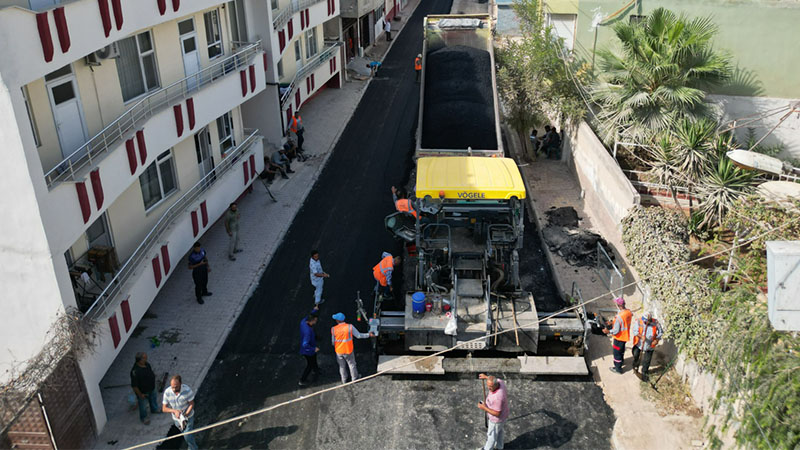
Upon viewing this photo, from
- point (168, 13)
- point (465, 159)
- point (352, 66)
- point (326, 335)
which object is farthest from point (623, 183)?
point (352, 66)

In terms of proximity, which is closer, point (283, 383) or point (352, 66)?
point (283, 383)

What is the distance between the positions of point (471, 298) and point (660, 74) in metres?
9.06

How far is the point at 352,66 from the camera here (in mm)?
35781

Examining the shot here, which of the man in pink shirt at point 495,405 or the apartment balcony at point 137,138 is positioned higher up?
the apartment balcony at point 137,138

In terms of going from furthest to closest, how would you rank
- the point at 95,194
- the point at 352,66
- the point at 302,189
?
1. the point at 352,66
2. the point at 302,189
3. the point at 95,194

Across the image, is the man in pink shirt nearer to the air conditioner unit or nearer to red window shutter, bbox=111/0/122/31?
red window shutter, bbox=111/0/122/31

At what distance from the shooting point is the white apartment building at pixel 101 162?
33.0 ft

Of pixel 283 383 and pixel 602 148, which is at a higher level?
pixel 602 148

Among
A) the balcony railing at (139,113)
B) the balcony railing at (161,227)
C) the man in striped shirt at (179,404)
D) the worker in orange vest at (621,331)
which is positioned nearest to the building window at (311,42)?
the balcony railing at (139,113)

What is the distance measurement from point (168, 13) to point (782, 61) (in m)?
17.5

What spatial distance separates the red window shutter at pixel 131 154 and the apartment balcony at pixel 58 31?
1.95 metres

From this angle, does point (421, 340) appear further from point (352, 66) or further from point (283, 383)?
point (352, 66)

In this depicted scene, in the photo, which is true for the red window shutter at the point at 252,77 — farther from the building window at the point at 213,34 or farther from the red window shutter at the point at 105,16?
the red window shutter at the point at 105,16

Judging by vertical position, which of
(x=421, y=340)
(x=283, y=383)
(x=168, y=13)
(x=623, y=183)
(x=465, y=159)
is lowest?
(x=283, y=383)
